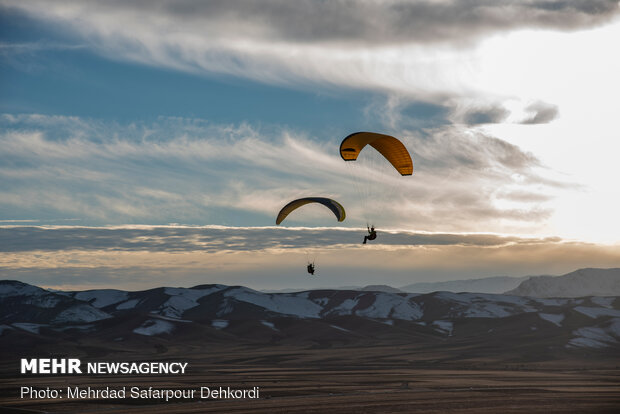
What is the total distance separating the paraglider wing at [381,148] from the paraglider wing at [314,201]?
7.27 meters

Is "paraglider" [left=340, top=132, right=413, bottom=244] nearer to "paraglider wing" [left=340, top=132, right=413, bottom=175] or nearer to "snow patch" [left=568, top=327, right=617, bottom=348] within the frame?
"paraglider wing" [left=340, top=132, right=413, bottom=175]

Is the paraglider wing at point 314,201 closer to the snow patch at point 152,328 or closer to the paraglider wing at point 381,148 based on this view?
the paraglider wing at point 381,148

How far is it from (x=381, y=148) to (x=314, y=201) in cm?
1026

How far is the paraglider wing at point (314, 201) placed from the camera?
59.8 m

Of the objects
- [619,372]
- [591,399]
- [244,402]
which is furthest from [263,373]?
[619,372]

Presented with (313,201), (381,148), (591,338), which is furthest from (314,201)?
(591,338)

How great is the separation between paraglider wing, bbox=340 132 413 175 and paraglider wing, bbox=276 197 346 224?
7268mm

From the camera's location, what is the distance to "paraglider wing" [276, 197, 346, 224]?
5975 centimetres

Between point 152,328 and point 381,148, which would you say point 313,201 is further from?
point 152,328

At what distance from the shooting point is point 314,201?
61.8 meters

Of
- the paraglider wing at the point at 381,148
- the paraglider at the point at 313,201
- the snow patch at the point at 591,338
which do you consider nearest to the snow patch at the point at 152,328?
the snow patch at the point at 591,338

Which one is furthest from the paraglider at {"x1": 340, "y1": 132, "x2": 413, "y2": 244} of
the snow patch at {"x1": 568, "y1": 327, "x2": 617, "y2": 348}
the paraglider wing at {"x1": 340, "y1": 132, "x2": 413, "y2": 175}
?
the snow patch at {"x1": 568, "y1": 327, "x2": 617, "y2": 348}

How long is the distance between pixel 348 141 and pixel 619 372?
91.2 m

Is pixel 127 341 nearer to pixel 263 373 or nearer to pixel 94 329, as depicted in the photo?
pixel 94 329
